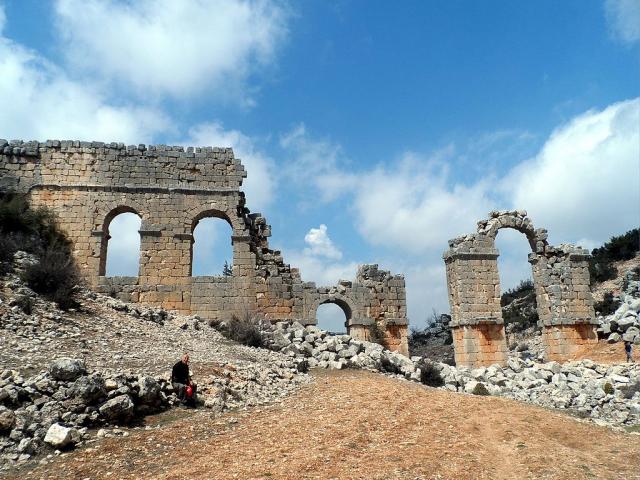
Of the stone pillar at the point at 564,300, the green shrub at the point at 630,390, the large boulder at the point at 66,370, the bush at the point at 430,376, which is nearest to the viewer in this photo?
the large boulder at the point at 66,370

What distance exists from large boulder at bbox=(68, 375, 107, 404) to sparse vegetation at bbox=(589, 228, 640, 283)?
31.5m

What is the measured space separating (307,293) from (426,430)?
855cm

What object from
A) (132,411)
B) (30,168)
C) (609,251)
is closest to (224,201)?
(30,168)

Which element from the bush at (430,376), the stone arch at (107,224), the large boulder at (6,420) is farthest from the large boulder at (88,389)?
the stone arch at (107,224)

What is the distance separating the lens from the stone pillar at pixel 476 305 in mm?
14500

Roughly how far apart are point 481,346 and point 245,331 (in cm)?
701

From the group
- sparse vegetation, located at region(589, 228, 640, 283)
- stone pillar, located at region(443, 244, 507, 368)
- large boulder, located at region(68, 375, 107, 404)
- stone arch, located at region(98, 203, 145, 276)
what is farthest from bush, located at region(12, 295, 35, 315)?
sparse vegetation, located at region(589, 228, 640, 283)

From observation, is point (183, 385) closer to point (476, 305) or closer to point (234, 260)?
point (234, 260)

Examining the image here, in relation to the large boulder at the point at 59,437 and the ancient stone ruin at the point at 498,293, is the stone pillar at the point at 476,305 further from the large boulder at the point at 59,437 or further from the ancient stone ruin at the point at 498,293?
the large boulder at the point at 59,437

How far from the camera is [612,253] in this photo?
3422cm

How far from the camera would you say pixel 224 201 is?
50.0 ft

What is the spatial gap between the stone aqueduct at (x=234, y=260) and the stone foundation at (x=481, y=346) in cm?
3

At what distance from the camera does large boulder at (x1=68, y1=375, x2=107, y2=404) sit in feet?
18.9

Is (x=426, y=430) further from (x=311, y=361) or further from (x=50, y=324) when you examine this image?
(x=50, y=324)
